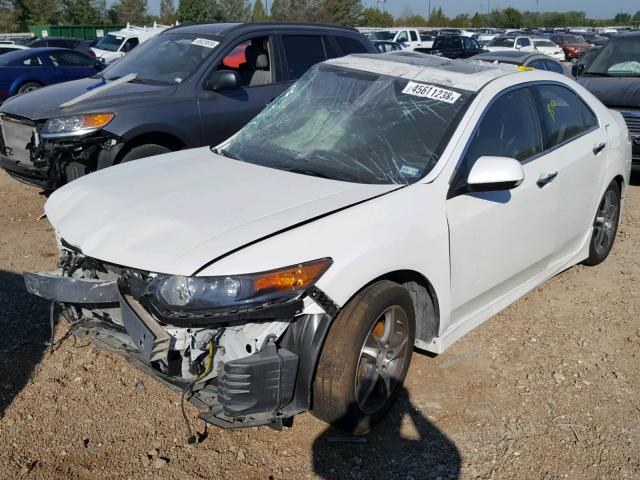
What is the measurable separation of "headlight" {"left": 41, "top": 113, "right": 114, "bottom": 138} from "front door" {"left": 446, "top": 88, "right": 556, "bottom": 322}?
360 cm

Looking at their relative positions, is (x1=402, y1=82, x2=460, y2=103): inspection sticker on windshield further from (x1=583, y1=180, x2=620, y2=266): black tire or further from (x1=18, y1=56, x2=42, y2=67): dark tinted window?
(x1=18, y1=56, x2=42, y2=67): dark tinted window

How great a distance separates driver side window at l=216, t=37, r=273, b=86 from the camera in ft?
23.2

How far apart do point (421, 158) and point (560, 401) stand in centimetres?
150

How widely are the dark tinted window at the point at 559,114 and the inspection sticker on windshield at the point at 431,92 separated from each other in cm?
77

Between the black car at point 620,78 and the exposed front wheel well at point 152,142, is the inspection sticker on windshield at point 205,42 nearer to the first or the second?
the exposed front wheel well at point 152,142

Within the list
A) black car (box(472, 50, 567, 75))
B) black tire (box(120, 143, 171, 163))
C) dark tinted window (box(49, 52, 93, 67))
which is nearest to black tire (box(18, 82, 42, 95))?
dark tinted window (box(49, 52, 93, 67))

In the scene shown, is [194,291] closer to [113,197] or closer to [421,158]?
[113,197]

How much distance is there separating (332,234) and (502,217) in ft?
4.10

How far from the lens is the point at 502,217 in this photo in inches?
146

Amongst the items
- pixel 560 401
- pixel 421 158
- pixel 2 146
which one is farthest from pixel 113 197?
pixel 2 146

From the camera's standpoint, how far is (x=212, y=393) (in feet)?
9.48

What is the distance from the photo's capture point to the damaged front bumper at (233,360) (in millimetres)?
2713

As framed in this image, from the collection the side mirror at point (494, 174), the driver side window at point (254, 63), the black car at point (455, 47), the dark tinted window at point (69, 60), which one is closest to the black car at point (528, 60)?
the driver side window at point (254, 63)

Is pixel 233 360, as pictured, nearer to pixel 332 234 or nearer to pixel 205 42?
pixel 332 234
